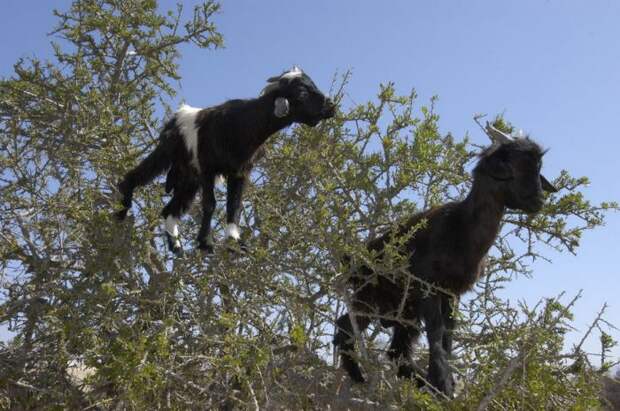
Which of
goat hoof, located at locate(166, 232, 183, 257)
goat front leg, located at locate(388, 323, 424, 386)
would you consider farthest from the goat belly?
goat hoof, located at locate(166, 232, 183, 257)

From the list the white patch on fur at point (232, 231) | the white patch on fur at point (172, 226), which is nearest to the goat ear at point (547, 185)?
the white patch on fur at point (232, 231)

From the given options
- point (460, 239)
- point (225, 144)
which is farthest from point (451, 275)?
point (225, 144)

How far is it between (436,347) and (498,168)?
129 centimetres

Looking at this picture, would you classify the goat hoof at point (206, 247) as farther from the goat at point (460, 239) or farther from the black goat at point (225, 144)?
the goat at point (460, 239)

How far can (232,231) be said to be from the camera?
5.13 metres

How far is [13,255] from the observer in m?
5.25

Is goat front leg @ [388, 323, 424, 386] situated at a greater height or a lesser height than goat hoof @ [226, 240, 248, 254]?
lesser

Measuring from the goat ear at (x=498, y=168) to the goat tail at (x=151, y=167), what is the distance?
2549mm

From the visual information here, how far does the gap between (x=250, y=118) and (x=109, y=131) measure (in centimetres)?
115

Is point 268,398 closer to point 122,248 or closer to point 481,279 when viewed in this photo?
point 122,248

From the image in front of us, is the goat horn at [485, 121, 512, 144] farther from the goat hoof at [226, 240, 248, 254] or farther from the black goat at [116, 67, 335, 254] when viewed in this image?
the goat hoof at [226, 240, 248, 254]

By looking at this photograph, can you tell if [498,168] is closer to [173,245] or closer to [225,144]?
[225,144]

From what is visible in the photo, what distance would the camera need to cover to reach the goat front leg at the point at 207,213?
496 cm

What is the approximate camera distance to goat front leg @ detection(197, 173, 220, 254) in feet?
16.3
